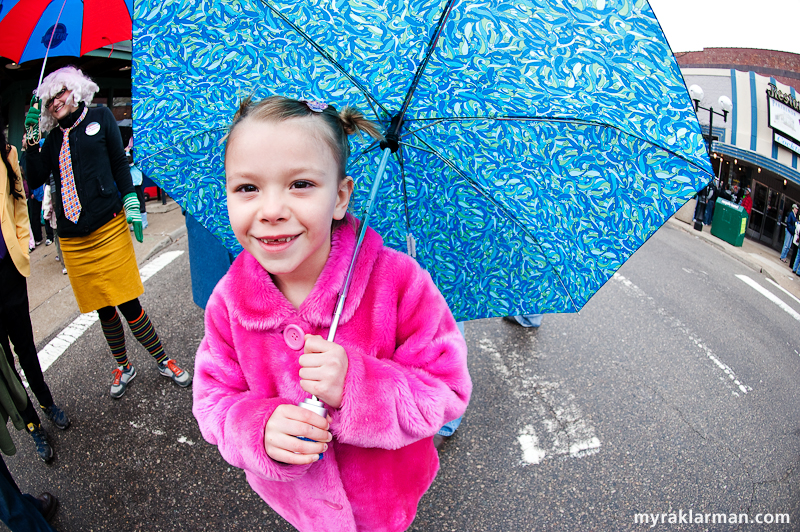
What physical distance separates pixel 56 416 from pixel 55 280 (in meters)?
3.19

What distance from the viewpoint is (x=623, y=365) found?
172 inches

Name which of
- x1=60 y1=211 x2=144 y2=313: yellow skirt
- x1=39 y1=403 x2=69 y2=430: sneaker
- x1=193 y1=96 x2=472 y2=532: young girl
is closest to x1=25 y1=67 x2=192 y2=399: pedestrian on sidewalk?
x1=60 y1=211 x2=144 y2=313: yellow skirt

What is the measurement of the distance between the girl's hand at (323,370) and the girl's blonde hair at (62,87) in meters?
2.79

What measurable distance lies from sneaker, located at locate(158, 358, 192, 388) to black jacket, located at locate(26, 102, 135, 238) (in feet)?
3.83

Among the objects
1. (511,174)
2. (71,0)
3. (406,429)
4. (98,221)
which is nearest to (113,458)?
(98,221)

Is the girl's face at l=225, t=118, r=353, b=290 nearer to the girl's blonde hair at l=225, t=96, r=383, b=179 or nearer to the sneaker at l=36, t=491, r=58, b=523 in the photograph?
the girl's blonde hair at l=225, t=96, r=383, b=179

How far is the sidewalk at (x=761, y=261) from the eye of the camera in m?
9.80

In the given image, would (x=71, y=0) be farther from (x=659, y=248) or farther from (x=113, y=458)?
(x=659, y=248)

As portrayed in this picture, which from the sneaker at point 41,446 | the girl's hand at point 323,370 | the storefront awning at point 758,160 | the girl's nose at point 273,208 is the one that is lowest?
the sneaker at point 41,446

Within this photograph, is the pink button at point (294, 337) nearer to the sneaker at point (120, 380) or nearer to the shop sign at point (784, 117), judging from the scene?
the sneaker at point (120, 380)

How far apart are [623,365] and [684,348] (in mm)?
1021

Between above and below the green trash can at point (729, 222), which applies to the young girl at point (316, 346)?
above

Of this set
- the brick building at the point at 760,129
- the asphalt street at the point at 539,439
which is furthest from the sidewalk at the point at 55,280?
the brick building at the point at 760,129

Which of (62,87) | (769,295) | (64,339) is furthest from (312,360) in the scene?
(769,295)
